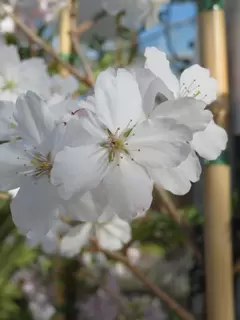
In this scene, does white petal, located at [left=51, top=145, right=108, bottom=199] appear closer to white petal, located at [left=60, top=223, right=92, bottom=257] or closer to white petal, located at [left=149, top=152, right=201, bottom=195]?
white petal, located at [left=149, top=152, right=201, bottom=195]

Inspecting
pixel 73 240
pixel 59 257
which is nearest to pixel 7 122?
pixel 73 240

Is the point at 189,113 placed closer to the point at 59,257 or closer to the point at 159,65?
the point at 159,65

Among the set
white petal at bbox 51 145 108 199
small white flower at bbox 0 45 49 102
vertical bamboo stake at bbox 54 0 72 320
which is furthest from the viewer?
vertical bamboo stake at bbox 54 0 72 320

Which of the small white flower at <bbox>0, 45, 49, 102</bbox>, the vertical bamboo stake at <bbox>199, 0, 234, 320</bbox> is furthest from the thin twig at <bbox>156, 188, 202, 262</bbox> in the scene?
the small white flower at <bbox>0, 45, 49, 102</bbox>

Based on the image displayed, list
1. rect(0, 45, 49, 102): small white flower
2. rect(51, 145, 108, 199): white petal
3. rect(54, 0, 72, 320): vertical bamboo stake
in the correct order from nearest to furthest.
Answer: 1. rect(51, 145, 108, 199): white petal
2. rect(0, 45, 49, 102): small white flower
3. rect(54, 0, 72, 320): vertical bamboo stake

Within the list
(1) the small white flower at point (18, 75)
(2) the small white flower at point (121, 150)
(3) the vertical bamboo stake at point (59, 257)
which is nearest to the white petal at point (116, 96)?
(2) the small white flower at point (121, 150)

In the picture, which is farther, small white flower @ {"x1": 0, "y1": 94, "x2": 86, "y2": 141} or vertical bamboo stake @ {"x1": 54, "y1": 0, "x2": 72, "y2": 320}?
vertical bamboo stake @ {"x1": 54, "y1": 0, "x2": 72, "y2": 320}

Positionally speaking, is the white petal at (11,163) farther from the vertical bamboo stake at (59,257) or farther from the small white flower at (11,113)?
the vertical bamboo stake at (59,257)
